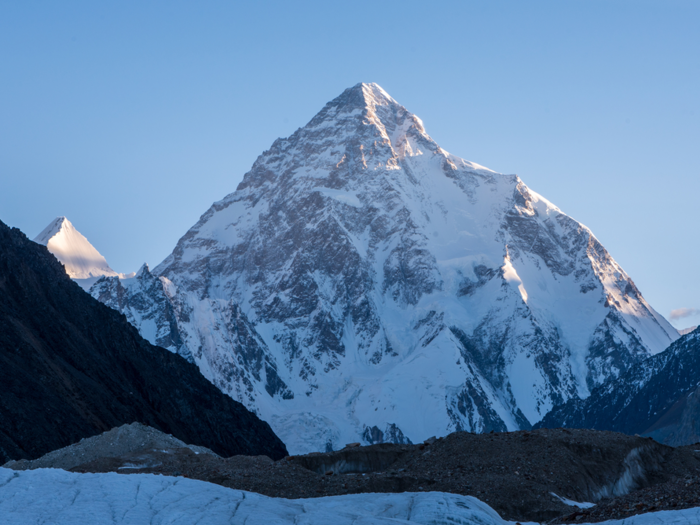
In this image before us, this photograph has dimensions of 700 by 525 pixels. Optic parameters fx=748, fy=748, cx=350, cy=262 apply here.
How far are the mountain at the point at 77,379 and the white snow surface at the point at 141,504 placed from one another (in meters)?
46.1

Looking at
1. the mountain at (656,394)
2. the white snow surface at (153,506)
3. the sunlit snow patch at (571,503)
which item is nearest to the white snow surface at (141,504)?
the white snow surface at (153,506)

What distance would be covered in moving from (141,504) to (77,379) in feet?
223

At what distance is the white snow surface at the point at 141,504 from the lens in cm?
1631

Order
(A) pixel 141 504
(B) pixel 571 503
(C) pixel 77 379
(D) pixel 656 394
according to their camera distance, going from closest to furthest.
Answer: (A) pixel 141 504 < (B) pixel 571 503 < (C) pixel 77 379 < (D) pixel 656 394

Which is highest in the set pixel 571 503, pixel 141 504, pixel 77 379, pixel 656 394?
pixel 77 379

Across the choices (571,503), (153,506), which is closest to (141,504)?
(153,506)

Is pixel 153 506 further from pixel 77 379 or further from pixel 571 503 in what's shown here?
pixel 77 379

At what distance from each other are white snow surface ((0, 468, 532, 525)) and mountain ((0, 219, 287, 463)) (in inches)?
1813

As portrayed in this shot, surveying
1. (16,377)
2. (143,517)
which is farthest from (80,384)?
(143,517)

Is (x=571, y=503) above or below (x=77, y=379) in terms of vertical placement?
below

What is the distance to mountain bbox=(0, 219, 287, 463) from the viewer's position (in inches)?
2736

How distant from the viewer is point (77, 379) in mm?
80438

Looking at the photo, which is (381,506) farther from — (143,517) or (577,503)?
(577,503)

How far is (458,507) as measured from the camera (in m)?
21.6
